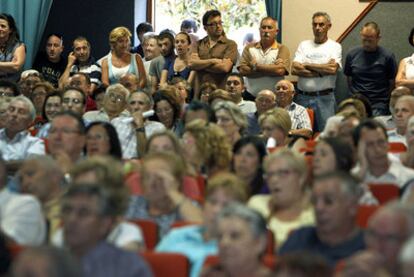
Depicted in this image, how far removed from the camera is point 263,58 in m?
10.2

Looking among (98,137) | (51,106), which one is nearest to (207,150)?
(98,137)

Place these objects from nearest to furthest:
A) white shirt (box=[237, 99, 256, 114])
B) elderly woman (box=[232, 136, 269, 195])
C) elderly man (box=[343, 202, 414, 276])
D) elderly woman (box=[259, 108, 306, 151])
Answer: elderly man (box=[343, 202, 414, 276])
elderly woman (box=[232, 136, 269, 195])
elderly woman (box=[259, 108, 306, 151])
white shirt (box=[237, 99, 256, 114])

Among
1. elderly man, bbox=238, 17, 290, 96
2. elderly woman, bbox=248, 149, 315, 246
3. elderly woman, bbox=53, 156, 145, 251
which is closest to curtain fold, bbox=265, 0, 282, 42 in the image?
elderly man, bbox=238, 17, 290, 96

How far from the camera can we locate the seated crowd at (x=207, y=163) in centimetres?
410

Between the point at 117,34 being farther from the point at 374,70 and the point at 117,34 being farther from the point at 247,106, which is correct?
the point at 374,70

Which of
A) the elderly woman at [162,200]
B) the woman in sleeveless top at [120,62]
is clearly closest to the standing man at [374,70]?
the woman in sleeveless top at [120,62]

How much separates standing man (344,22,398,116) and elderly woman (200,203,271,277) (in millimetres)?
6173

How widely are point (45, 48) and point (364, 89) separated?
3289 mm

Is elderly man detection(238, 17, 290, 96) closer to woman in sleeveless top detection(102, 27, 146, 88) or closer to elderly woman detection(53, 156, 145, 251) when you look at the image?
woman in sleeveless top detection(102, 27, 146, 88)

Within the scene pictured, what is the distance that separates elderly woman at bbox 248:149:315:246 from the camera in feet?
16.6

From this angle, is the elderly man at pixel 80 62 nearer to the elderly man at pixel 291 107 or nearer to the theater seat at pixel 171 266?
the elderly man at pixel 291 107

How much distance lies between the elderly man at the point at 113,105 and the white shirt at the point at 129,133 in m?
0.37

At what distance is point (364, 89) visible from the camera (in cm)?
1030

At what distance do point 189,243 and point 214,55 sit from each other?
5.68m
